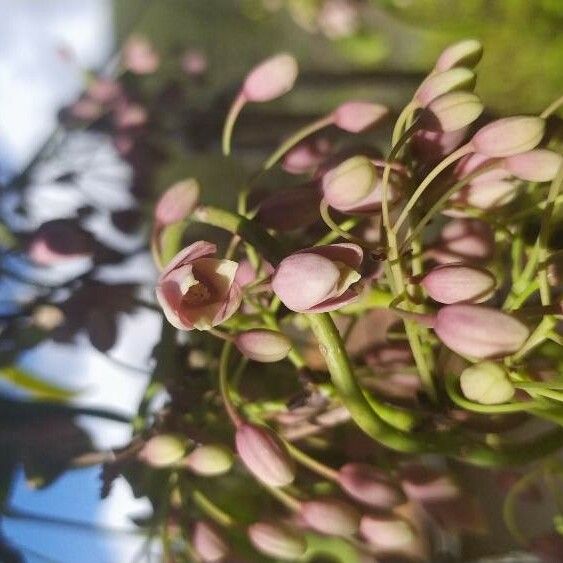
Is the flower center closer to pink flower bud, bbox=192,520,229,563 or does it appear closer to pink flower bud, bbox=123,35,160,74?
pink flower bud, bbox=192,520,229,563

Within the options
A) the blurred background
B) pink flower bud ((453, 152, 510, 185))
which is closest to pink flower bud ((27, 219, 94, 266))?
the blurred background

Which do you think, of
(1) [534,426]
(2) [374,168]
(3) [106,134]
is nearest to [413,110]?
(2) [374,168]

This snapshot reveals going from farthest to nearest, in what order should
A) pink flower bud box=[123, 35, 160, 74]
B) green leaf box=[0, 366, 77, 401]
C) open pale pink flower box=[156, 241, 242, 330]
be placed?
pink flower bud box=[123, 35, 160, 74] → green leaf box=[0, 366, 77, 401] → open pale pink flower box=[156, 241, 242, 330]

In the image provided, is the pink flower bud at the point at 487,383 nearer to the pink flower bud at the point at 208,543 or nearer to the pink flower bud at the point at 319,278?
the pink flower bud at the point at 319,278

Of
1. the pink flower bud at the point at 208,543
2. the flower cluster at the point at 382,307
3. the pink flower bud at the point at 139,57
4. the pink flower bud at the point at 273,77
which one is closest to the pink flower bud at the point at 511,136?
the flower cluster at the point at 382,307

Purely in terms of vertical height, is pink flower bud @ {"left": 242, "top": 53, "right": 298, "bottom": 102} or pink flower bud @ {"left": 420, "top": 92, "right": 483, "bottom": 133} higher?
pink flower bud @ {"left": 420, "top": 92, "right": 483, "bottom": 133}
